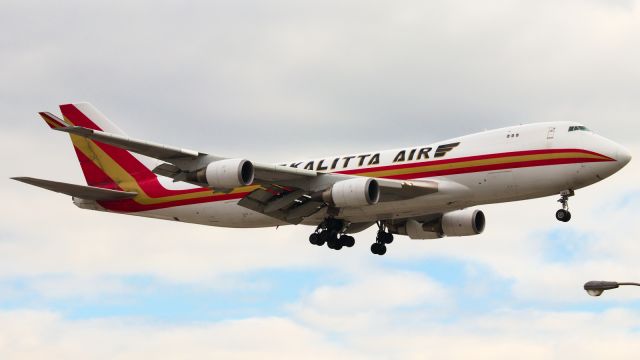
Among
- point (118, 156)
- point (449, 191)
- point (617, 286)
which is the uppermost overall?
point (118, 156)

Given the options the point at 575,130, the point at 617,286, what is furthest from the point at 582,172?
the point at 617,286

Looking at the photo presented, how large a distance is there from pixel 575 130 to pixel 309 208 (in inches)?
504

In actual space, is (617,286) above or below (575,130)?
below

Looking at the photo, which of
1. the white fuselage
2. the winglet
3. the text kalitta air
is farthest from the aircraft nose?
the winglet

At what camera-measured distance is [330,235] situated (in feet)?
175

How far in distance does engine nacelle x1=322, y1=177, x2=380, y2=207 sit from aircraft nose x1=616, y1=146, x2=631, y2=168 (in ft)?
34.8

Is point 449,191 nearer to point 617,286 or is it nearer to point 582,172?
point 582,172

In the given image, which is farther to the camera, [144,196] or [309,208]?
[144,196]

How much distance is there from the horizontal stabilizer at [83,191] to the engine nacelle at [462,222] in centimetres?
1645

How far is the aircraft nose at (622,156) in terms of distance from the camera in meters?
48.1

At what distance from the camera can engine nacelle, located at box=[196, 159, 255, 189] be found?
4672 cm

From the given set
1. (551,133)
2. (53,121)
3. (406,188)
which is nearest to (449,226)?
(406,188)

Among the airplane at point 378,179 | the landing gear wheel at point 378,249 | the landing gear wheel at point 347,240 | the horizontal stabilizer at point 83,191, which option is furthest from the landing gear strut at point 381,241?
the horizontal stabilizer at point 83,191

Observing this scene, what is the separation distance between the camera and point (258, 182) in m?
50.6
